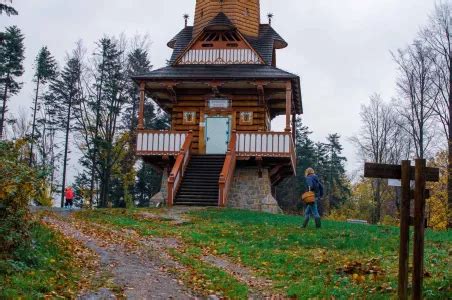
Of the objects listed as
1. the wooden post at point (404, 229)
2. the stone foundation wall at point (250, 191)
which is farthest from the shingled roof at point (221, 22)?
the wooden post at point (404, 229)

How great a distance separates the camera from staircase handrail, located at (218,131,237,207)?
23.2 metres

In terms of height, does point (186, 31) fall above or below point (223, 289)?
above

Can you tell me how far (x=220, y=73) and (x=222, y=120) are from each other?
2.30m

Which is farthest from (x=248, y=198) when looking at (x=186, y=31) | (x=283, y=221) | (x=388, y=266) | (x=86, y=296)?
(x=86, y=296)

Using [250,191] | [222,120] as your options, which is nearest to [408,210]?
[250,191]

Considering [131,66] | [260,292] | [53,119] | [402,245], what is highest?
[131,66]

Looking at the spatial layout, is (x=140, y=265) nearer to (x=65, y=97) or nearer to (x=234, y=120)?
(x=234, y=120)

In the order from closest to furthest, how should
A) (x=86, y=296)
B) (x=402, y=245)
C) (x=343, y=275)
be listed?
(x=402, y=245) < (x=86, y=296) < (x=343, y=275)

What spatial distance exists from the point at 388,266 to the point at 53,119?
135 ft

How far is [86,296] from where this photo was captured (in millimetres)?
8125

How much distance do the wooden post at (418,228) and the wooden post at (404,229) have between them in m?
0.12

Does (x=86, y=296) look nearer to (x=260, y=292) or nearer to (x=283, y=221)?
(x=260, y=292)

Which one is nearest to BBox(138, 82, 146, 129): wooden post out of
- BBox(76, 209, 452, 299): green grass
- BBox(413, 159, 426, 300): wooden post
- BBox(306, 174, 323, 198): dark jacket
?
BBox(76, 209, 452, 299): green grass

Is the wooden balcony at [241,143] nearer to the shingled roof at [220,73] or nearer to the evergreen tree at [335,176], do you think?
the shingled roof at [220,73]
